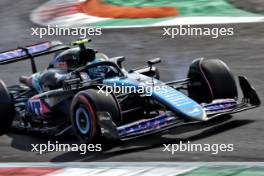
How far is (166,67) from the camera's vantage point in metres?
14.6


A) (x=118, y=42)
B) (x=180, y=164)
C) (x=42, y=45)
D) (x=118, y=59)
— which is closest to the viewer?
(x=180, y=164)

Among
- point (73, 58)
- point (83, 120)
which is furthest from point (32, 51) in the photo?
point (83, 120)

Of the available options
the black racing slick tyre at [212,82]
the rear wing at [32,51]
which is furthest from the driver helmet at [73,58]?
the black racing slick tyre at [212,82]

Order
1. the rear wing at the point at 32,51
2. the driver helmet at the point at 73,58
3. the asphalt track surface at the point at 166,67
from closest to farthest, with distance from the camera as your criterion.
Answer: the asphalt track surface at the point at 166,67
the driver helmet at the point at 73,58
the rear wing at the point at 32,51

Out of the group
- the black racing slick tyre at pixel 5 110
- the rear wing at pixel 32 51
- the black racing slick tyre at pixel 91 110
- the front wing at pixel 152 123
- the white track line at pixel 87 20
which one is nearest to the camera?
the front wing at pixel 152 123

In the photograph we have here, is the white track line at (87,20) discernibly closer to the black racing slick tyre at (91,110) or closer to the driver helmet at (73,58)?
the driver helmet at (73,58)

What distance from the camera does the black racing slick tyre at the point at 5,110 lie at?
10555 millimetres

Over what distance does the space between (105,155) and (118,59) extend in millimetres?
2174

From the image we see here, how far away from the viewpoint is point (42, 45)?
Answer: 12039 mm

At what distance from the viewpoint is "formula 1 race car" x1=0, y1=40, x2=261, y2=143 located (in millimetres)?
9516

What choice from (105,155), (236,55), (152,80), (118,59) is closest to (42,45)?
(118,59)

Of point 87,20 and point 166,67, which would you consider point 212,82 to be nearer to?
point 166,67

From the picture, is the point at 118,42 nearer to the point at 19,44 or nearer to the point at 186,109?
the point at 19,44

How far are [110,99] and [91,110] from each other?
28 cm
